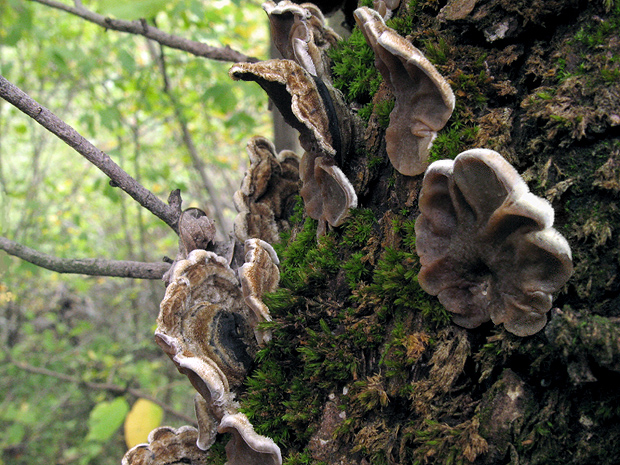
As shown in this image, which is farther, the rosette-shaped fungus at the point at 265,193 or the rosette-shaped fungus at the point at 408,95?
the rosette-shaped fungus at the point at 265,193

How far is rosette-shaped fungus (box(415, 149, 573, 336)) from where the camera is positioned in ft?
4.38

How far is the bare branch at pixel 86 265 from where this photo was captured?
265 cm

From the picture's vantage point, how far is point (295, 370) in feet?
6.88

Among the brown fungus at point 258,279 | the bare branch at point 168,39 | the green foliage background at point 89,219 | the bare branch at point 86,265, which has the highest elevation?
the bare branch at point 168,39

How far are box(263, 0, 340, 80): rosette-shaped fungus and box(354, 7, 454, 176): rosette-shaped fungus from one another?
543 mm

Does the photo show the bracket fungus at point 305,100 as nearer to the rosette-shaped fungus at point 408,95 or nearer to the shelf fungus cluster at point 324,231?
the shelf fungus cluster at point 324,231

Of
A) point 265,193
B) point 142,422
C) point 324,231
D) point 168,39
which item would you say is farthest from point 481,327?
point 142,422

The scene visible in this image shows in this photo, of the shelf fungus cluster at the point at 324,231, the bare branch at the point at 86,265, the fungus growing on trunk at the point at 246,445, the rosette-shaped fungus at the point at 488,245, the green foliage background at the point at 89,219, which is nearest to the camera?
the rosette-shaped fungus at the point at 488,245

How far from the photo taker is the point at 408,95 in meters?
1.85

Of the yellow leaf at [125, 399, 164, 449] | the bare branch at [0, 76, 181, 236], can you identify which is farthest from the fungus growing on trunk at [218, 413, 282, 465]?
the yellow leaf at [125, 399, 164, 449]

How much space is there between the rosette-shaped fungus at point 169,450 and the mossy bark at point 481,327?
56 centimetres

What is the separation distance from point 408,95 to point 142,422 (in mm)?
4795

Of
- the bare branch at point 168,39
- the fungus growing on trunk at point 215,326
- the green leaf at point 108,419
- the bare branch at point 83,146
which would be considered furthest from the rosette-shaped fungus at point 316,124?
the green leaf at point 108,419

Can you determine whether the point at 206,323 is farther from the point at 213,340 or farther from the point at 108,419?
the point at 108,419
